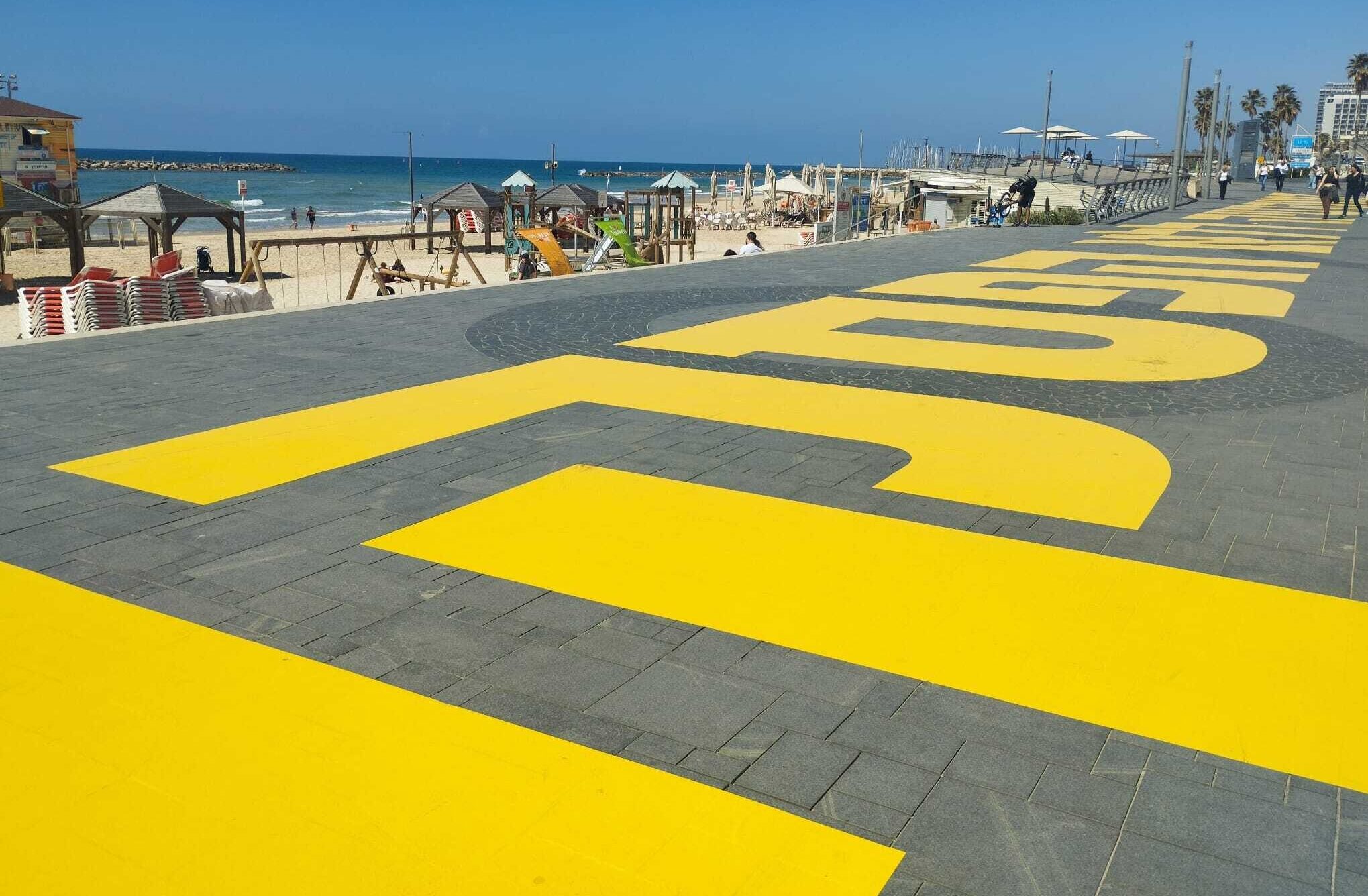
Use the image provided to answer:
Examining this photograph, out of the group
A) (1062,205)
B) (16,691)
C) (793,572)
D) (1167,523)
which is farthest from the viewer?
(1062,205)

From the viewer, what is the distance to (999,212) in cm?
3116

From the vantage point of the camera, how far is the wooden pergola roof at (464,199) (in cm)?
3328

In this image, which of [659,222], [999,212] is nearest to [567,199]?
[659,222]

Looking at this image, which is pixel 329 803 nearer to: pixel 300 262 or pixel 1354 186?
pixel 300 262

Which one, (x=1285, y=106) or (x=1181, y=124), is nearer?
(x=1181, y=124)

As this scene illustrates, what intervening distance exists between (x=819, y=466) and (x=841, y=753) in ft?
10.8

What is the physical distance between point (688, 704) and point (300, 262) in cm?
3412

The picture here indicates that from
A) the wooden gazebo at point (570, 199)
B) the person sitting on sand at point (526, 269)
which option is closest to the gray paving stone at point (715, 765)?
the person sitting on sand at point (526, 269)

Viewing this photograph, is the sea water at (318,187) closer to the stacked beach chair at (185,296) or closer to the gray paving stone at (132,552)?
the stacked beach chair at (185,296)

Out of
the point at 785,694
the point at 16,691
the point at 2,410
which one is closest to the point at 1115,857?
the point at 785,694

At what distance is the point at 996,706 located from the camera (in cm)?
381

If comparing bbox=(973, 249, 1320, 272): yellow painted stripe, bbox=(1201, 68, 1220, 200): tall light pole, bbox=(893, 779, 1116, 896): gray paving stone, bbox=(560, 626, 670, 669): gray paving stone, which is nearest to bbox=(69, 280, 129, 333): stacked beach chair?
bbox=(560, 626, 670, 669): gray paving stone

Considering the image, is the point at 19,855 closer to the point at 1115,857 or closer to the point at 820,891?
the point at 820,891

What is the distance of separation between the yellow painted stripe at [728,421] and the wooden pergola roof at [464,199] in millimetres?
25098
